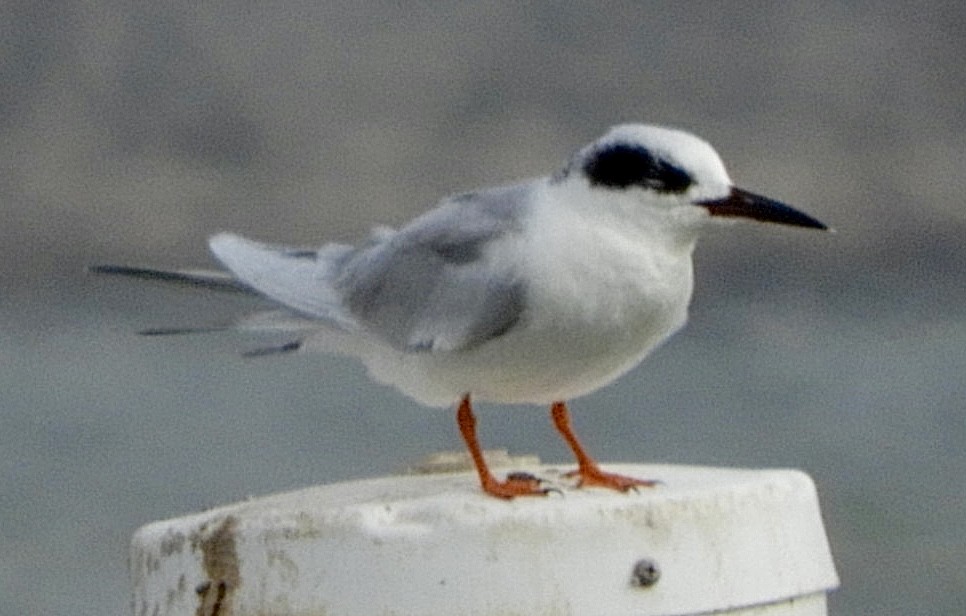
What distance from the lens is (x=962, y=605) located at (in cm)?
1165

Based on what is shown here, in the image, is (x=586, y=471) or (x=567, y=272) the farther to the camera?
(x=567, y=272)

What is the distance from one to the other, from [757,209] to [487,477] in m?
0.75

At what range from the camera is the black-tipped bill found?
5848mm

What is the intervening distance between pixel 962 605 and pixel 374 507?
271 inches

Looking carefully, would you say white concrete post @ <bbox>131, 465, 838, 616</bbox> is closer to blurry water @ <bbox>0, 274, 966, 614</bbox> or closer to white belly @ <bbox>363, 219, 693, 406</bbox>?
white belly @ <bbox>363, 219, 693, 406</bbox>

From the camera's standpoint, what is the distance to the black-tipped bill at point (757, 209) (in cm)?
585

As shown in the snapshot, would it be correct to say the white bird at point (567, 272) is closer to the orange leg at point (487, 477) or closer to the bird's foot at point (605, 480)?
the orange leg at point (487, 477)

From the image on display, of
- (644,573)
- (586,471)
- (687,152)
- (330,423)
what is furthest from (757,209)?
(330,423)

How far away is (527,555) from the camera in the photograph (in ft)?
16.2

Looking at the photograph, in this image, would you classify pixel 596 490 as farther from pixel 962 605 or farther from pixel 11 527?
pixel 11 527

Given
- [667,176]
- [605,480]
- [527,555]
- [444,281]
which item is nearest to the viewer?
[527,555]

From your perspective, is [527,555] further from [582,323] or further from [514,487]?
[582,323]

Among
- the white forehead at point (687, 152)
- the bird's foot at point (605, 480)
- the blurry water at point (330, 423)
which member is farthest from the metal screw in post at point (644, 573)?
the blurry water at point (330, 423)

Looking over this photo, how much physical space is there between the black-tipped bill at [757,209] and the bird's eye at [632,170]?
6 centimetres
